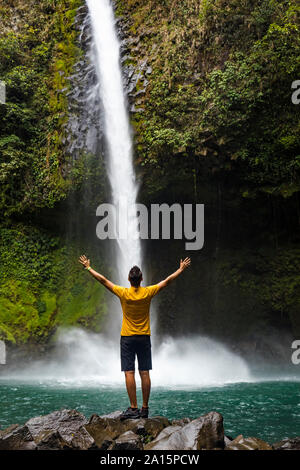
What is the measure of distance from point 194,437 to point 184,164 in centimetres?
804

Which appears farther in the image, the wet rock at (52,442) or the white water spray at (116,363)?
the white water spray at (116,363)

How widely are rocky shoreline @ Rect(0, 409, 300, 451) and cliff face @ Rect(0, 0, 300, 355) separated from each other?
741 cm

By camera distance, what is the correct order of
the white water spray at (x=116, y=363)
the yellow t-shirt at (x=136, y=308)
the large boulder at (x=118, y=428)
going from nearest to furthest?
the large boulder at (x=118, y=428), the yellow t-shirt at (x=136, y=308), the white water spray at (x=116, y=363)

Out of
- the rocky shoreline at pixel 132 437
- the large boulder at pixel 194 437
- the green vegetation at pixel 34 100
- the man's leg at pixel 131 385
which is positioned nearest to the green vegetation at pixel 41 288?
the green vegetation at pixel 34 100

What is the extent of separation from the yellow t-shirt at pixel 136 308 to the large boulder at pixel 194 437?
0.96 meters

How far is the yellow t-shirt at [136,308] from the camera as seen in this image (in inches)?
150

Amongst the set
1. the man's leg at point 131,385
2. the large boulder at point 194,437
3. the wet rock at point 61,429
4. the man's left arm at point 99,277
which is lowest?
the wet rock at point 61,429

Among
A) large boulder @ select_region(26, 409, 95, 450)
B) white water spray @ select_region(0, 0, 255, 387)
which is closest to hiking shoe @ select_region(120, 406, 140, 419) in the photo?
large boulder @ select_region(26, 409, 95, 450)

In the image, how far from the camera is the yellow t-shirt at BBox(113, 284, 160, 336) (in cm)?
382

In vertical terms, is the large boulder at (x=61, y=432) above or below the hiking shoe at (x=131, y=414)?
below

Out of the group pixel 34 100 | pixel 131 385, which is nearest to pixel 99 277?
pixel 131 385

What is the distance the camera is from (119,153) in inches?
432

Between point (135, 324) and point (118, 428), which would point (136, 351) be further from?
point (118, 428)

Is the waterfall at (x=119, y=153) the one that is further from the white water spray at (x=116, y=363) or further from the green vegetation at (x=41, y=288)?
the white water spray at (x=116, y=363)
